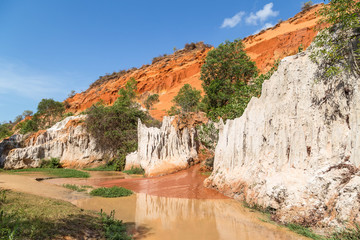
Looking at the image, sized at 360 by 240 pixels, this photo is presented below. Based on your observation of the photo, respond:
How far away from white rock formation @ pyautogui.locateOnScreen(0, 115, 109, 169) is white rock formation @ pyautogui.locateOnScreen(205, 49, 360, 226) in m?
18.2

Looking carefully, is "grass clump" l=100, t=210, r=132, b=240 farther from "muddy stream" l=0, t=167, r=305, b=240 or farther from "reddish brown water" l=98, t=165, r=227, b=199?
"reddish brown water" l=98, t=165, r=227, b=199

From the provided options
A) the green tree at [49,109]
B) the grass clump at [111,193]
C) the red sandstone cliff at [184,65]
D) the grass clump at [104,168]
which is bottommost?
the grass clump at [104,168]

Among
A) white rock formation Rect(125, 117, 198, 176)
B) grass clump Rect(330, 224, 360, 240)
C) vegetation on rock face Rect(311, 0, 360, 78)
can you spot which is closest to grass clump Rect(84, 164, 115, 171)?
→ white rock formation Rect(125, 117, 198, 176)

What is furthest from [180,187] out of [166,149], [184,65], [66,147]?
[184,65]

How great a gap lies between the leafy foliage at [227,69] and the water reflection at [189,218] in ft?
50.0

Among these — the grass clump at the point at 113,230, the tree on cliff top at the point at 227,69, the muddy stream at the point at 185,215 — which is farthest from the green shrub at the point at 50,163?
the grass clump at the point at 113,230

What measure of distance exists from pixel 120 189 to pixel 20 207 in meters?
5.12

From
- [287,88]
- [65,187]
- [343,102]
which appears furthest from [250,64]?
[65,187]

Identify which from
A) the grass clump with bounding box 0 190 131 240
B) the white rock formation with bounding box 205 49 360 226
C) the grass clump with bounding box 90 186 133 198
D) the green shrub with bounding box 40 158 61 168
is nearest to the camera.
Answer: the grass clump with bounding box 0 190 131 240

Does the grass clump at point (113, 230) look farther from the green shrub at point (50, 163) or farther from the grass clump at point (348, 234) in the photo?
the green shrub at point (50, 163)

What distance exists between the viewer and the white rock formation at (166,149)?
14930mm

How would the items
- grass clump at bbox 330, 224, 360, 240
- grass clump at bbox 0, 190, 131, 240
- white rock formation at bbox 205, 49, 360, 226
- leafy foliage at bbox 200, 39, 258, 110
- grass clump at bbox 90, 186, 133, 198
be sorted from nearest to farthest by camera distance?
grass clump at bbox 0, 190, 131, 240 → grass clump at bbox 330, 224, 360, 240 → white rock formation at bbox 205, 49, 360, 226 → grass clump at bbox 90, 186, 133, 198 → leafy foliage at bbox 200, 39, 258, 110

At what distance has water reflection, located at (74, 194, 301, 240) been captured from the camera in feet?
16.7

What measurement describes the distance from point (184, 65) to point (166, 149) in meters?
43.6
